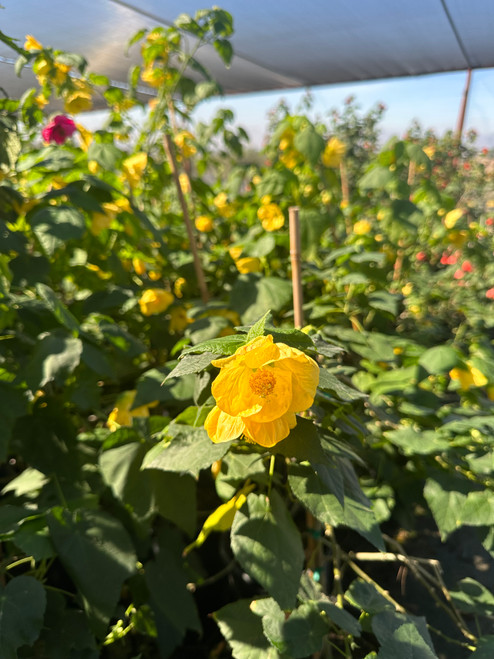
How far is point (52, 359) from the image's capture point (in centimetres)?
85

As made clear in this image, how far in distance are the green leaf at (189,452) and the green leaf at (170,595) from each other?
1.35ft

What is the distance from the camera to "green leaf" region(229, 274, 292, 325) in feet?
3.63

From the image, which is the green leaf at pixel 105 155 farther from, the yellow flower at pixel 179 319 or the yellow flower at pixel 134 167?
the yellow flower at pixel 179 319

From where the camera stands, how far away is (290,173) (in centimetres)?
148

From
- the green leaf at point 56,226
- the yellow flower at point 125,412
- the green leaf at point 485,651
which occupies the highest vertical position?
the green leaf at point 56,226

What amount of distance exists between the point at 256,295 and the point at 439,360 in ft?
1.47

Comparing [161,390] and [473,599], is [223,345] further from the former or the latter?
[473,599]

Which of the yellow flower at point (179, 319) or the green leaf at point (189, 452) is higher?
the green leaf at point (189, 452)

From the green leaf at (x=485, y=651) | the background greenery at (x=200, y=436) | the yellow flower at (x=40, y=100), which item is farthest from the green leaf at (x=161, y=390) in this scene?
the yellow flower at (x=40, y=100)

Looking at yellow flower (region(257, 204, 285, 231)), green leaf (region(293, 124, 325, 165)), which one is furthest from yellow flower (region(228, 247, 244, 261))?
green leaf (region(293, 124, 325, 165))

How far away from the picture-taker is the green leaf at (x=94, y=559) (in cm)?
72

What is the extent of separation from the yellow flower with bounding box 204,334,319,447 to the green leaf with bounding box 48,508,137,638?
0.40m

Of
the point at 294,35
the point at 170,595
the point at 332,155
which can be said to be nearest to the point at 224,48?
the point at 332,155

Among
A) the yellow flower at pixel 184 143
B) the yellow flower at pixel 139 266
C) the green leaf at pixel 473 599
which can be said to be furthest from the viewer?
the yellow flower at pixel 184 143
